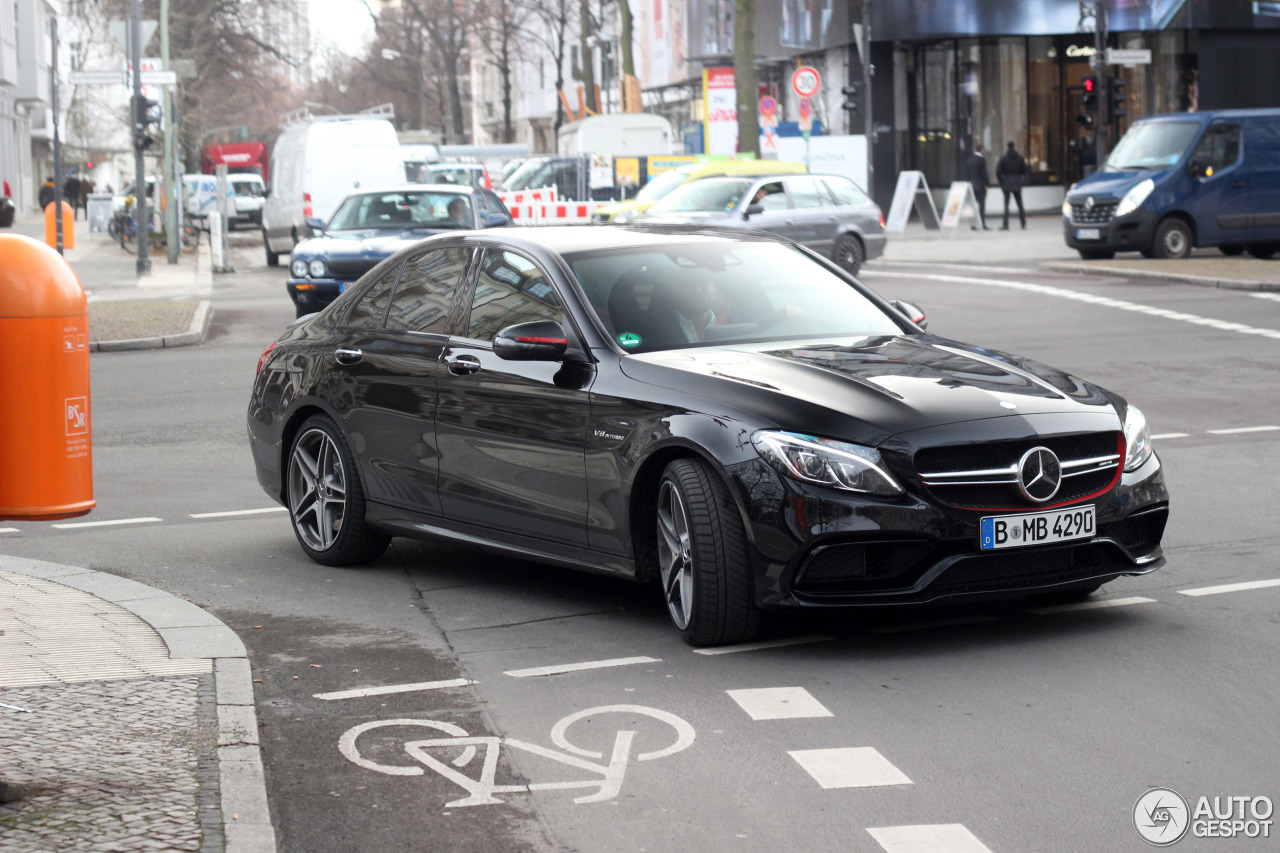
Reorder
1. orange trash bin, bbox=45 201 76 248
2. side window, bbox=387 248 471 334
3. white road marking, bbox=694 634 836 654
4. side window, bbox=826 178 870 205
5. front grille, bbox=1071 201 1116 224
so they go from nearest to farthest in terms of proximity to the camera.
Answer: white road marking, bbox=694 634 836 654
side window, bbox=387 248 471 334
side window, bbox=826 178 870 205
front grille, bbox=1071 201 1116 224
orange trash bin, bbox=45 201 76 248

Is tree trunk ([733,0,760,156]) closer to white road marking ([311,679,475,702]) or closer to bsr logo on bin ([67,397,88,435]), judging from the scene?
white road marking ([311,679,475,702])

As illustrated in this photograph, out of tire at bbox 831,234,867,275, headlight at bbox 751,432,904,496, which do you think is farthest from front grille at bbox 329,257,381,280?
headlight at bbox 751,432,904,496

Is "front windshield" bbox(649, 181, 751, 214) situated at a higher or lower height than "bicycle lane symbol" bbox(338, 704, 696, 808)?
higher

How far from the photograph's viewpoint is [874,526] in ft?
19.2

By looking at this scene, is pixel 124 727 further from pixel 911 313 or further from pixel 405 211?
pixel 405 211

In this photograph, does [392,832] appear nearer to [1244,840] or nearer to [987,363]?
[1244,840]

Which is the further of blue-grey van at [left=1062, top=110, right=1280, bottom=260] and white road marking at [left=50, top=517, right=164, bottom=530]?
blue-grey van at [left=1062, top=110, right=1280, bottom=260]

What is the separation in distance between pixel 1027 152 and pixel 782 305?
43.5 metres

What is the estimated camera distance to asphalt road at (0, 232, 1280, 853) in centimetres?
450

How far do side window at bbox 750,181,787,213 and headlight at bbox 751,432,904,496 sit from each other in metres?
21.6

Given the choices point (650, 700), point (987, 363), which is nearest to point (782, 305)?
point (987, 363)

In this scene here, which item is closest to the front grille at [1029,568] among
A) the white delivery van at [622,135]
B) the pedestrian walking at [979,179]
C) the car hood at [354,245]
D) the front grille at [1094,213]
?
Result: the car hood at [354,245]

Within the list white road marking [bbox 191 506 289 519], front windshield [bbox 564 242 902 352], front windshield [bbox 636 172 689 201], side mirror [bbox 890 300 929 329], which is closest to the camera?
front windshield [bbox 564 242 902 352]

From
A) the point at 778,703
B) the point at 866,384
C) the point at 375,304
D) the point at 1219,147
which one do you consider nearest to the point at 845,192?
the point at 1219,147
